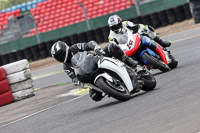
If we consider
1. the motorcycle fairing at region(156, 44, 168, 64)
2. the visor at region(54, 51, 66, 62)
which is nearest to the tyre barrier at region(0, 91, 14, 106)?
the motorcycle fairing at region(156, 44, 168, 64)

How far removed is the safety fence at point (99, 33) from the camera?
2773 centimetres

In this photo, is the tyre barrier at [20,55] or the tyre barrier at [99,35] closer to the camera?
the tyre barrier at [99,35]

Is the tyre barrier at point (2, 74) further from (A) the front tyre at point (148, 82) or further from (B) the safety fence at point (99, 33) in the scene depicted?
(B) the safety fence at point (99, 33)

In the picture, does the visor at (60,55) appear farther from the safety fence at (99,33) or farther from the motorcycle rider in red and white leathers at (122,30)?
the safety fence at (99,33)

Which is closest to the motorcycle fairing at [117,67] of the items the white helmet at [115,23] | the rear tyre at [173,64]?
the white helmet at [115,23]

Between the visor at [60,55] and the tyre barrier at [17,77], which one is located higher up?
the visor at [60,55]

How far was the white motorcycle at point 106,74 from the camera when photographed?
28.2 ft

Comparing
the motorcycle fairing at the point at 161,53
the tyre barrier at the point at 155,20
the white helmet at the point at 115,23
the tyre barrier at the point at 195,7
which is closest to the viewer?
the white helmet at the point at 115,23

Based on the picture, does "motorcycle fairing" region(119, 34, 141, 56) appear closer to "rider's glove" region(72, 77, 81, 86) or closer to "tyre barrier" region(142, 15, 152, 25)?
"rider's glove" region(72, 77, 81, 86)

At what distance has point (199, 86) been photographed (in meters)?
8.04

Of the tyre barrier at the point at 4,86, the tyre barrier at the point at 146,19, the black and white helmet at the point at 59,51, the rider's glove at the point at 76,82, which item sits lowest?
the tyre barrier at the point at 146,19

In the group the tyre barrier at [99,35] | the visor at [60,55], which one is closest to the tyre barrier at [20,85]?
the visor at [60,55]

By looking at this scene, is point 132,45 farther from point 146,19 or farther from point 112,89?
point 146,19

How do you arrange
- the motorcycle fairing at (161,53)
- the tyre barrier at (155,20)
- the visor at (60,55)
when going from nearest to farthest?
the visor at (60,55) → the motorcycle fairing at (161,53) → the tyre barrier at (155,20)
